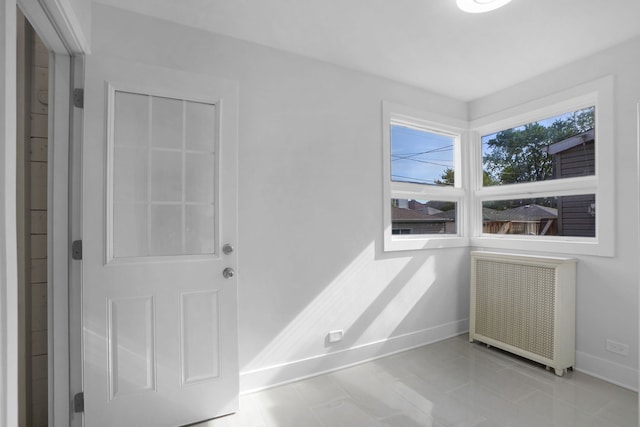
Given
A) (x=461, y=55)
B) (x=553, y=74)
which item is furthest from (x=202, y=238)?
(x=553, y=74)

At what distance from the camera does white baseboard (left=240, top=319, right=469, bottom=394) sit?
228cm

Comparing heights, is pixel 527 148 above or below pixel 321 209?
above

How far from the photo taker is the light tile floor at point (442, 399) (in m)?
1.92

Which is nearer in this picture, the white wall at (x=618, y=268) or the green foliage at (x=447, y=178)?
the white wall at (x=618, y=268)

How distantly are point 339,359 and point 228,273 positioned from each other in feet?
4.16

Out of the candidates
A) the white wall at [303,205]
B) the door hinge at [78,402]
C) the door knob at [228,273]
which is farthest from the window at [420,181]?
the door hinge at [78,402]

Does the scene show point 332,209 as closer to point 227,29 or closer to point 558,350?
point 227,29

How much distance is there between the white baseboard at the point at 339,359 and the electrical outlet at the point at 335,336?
0.10 meters

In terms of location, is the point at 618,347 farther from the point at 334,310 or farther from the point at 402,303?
the point at 334,310

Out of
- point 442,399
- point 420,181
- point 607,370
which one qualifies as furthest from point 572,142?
point 442,399

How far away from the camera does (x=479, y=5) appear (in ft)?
6.19

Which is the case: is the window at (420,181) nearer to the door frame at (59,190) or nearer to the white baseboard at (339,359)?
the white baseboard at (339,359)

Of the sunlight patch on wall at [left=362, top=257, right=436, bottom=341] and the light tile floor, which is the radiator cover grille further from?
the sunlight patch on wall at [left=362, top=257, right=436, bottom=341]

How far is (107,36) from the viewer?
188 centimetres
